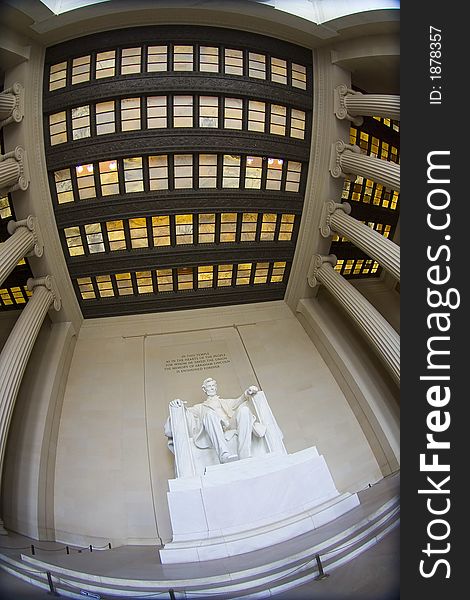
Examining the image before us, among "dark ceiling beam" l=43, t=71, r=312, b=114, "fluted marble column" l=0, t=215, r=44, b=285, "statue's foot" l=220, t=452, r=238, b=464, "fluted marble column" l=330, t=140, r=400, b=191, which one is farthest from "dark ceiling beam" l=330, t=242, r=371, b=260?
"fluted marble column" l=0, t=215, r=44, b=285

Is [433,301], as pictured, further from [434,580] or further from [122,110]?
[122,110]

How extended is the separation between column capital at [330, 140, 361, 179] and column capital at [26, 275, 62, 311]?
11420mm

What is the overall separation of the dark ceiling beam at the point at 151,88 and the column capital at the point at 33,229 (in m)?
3.70

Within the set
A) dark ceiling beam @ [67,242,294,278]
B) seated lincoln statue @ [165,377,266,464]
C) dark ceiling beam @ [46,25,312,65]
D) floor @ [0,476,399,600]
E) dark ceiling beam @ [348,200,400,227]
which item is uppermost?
dark ceiling beam @ [46,25,312,65]

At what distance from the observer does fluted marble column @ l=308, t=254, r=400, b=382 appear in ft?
40.8

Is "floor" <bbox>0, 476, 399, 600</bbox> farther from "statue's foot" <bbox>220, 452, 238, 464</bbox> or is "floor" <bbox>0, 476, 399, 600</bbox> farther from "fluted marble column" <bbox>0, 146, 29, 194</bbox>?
"fluted marble column" <bbox>0, 146, 29, 194</bbox>

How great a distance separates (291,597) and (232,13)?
1496cm

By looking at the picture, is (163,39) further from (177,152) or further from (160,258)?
(160,258)

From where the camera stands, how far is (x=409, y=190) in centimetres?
744

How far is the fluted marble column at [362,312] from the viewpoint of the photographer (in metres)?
12.4

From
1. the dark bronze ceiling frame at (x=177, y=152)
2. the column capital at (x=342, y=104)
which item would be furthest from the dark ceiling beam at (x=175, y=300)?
the column capital at (x=342, y=104)

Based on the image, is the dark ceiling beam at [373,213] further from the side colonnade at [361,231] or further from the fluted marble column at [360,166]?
the fluted marble column at [360,166]

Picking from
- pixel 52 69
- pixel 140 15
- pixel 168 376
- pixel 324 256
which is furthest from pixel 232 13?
pixel 168 376

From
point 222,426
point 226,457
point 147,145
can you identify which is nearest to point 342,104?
point 147,145
